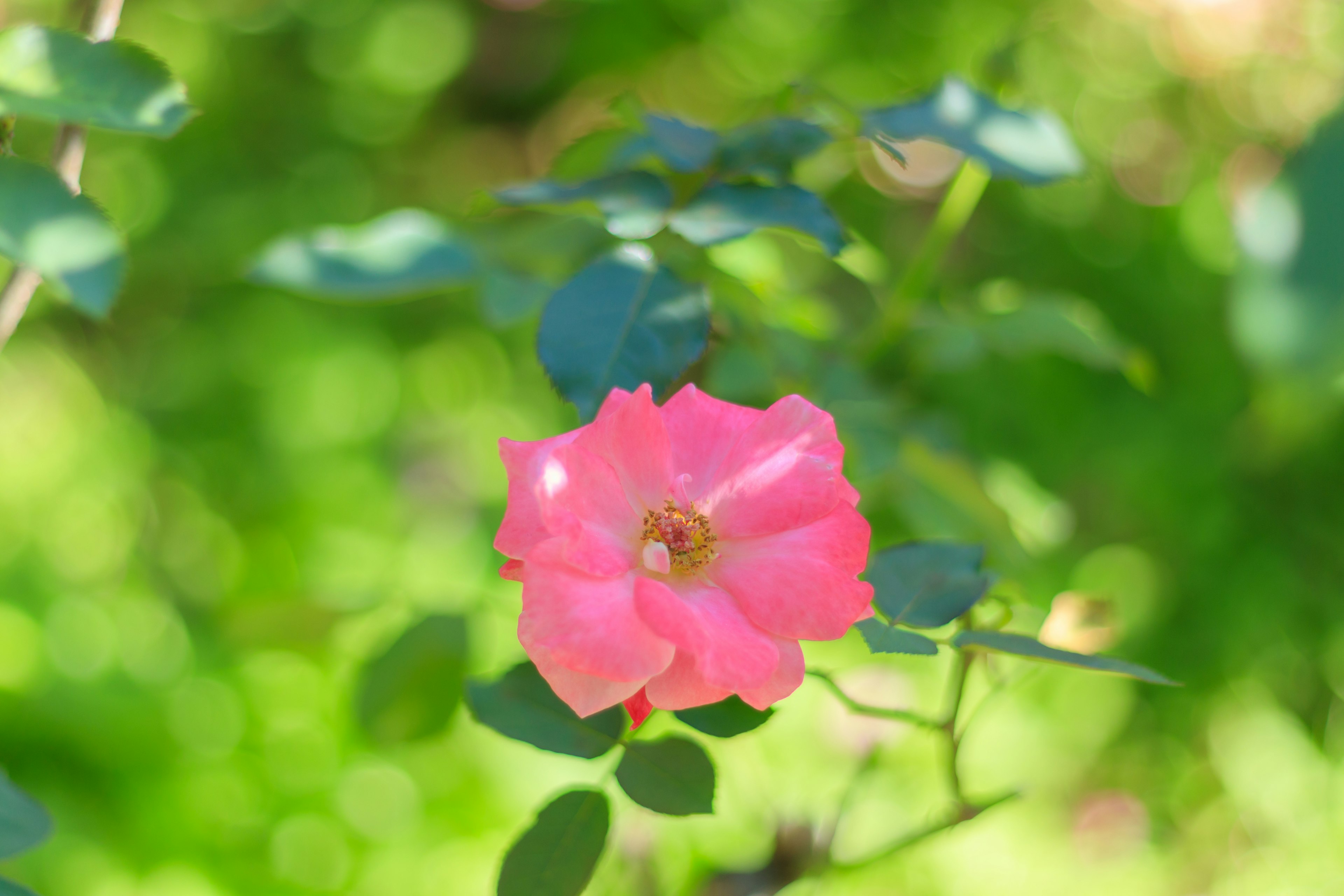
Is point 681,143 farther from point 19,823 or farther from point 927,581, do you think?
point 19,823

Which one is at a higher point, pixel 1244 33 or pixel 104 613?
pixel 1244 33

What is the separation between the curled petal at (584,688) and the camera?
266mm

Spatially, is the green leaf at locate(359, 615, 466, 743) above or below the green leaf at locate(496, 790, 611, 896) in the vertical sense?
below

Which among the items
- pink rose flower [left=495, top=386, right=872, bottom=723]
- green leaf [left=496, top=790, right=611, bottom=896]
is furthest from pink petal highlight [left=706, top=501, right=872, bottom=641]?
green leaf [left=496, top=790, right=611, bottom=896]

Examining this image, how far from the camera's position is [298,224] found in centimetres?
150

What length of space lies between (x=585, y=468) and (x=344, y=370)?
4.06 ft

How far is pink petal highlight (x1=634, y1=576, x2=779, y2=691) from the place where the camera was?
255mm

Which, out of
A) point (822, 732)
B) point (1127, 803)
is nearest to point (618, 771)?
point (822, 732)

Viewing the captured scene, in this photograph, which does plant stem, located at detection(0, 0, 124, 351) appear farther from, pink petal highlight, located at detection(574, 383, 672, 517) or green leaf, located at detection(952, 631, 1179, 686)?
green leaf, located at detection(952, 631, 1179, 686)

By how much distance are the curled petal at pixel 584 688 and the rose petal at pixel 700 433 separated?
0.08 meters

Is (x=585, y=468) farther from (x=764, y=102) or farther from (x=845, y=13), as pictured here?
(x=845, y=13)

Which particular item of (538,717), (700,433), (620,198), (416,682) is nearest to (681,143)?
(620,198)

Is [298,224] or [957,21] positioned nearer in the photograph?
[957,21]

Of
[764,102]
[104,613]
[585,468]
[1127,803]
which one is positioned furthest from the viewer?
[1127,803]
